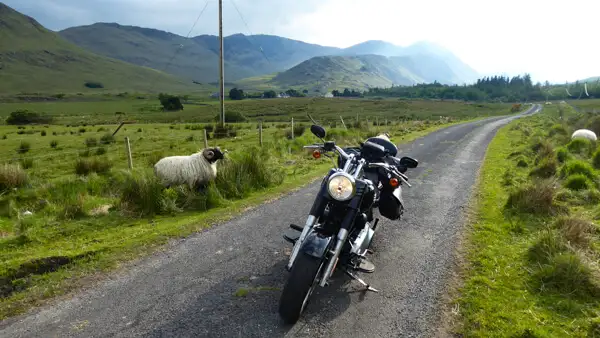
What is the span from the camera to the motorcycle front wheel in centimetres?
335

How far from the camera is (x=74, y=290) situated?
13.6ft

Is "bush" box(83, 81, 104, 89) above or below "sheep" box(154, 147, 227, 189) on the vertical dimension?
above

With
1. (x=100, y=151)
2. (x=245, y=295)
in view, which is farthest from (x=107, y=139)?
(x=245, y=295)

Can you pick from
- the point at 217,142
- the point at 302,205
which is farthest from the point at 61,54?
the point at 302,205

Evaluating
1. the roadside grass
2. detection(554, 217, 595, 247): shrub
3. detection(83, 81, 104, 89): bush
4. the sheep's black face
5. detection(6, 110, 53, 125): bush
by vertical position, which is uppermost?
detection(83, 81, 104, 89): bush

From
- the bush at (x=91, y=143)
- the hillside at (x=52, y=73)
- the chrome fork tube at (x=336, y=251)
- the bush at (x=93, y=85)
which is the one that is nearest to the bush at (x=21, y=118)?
the bush at (x=91, y=143)

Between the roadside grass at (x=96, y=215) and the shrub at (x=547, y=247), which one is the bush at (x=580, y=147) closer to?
the roadside grass at (x=96, y=215)

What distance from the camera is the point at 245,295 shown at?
4062 millimetres

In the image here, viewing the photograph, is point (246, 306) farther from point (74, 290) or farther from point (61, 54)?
point (61, 54)

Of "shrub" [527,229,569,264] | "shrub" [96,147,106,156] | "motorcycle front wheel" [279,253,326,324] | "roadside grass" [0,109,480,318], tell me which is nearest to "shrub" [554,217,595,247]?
"shrub" [527,229,569,264]

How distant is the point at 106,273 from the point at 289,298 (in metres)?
2.70

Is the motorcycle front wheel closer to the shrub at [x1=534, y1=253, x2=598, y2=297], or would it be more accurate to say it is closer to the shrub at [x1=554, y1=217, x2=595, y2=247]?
the shrub at [x1=534, y1=253, x2=598, y2=297]

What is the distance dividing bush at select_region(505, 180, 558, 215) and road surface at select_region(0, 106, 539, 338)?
1.76 meters

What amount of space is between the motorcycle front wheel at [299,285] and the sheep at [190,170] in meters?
5.85
